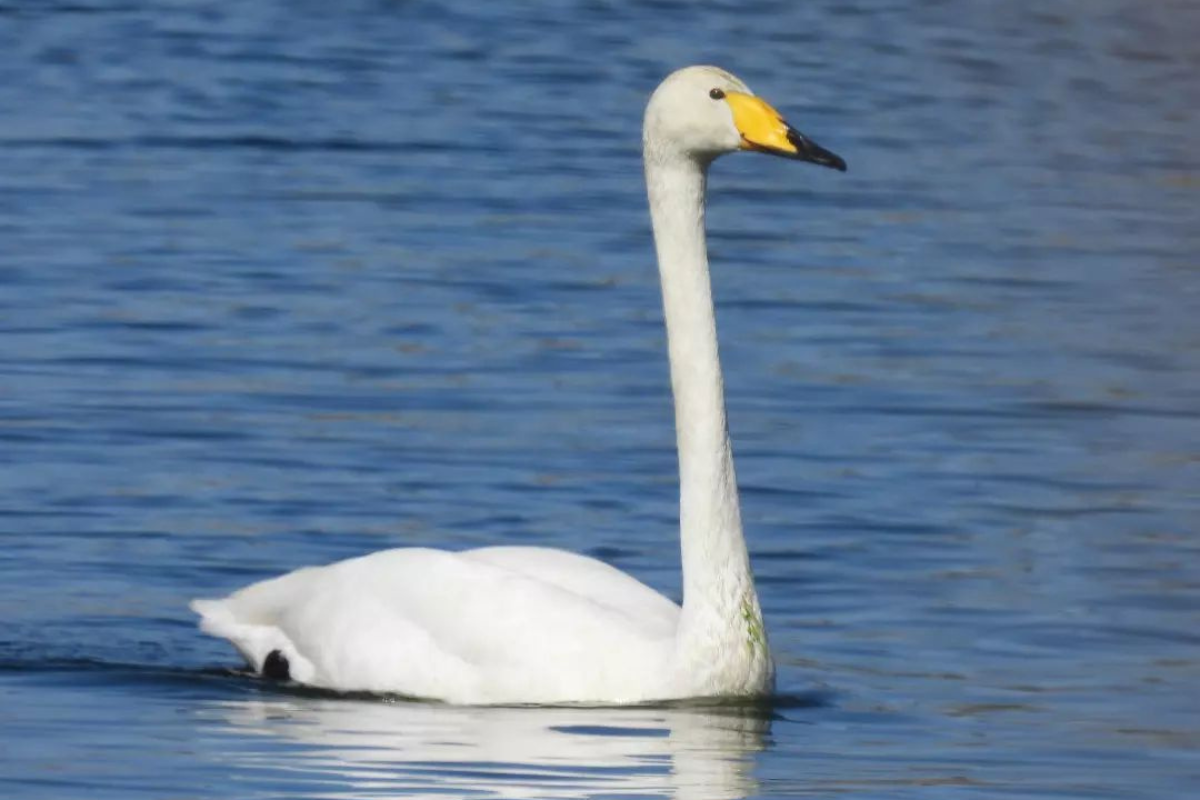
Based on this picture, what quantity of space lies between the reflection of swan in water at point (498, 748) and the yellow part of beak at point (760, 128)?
5.16ft

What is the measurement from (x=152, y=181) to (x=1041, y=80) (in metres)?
8.04

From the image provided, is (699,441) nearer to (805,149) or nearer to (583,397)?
(805,149)

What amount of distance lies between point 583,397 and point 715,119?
15.0 feet

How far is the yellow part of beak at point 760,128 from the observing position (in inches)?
383

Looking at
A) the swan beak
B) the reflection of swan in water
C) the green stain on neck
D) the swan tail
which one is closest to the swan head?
the swan beak

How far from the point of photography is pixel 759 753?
30.7 feet

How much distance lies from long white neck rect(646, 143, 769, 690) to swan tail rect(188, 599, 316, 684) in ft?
4.12

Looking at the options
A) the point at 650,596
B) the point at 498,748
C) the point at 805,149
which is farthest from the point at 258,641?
the point at 805,149

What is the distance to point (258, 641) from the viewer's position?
1046 centimetres

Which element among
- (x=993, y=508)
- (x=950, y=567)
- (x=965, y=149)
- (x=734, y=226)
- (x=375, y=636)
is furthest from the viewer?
(x=965, y=149)

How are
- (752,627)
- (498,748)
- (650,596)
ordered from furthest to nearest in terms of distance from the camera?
(650,596) < (752,627) < (498,748)

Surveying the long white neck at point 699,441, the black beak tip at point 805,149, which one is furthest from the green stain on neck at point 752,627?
the black beak tip at point 805,149

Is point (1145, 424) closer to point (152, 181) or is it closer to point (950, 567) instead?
point (950, 567)

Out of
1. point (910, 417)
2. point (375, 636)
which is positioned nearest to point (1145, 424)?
point (910, 417)
